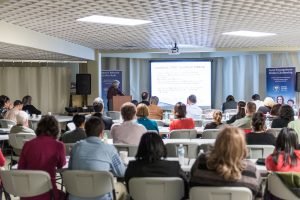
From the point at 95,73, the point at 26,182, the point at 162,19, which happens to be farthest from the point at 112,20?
the point at 95,73

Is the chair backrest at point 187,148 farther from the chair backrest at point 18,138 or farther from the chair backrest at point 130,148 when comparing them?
the chair backrest at point 18,138

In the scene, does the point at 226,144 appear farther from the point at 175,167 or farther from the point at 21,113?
the point at 21,113

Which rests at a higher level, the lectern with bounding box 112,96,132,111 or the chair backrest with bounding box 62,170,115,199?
the lectern with bounding box 112,96,132,111

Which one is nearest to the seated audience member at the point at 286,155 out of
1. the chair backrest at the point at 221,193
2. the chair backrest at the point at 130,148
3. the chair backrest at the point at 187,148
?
the chair backrest at the point at 221,193

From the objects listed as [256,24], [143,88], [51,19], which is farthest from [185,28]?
[143,88]

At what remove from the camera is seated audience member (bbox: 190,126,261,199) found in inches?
124

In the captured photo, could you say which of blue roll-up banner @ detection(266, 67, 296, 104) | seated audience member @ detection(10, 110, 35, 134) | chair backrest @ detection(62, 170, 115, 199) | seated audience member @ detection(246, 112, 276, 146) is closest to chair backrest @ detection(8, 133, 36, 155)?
seated audience member @ detection(10, 110, 35, 134)

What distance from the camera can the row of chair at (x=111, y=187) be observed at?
3.16 meters

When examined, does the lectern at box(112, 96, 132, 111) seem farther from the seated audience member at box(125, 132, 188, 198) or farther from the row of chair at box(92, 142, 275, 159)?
the seated audience member at box(125, 132, 188, 198)

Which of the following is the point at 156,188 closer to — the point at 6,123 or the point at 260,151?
the point at 260,151

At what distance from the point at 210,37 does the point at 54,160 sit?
716 cm

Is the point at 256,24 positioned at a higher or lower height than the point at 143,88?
higher

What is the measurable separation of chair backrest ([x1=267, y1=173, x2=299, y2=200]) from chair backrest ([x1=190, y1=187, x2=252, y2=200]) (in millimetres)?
451

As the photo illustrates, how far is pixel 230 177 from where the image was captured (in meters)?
3.13
